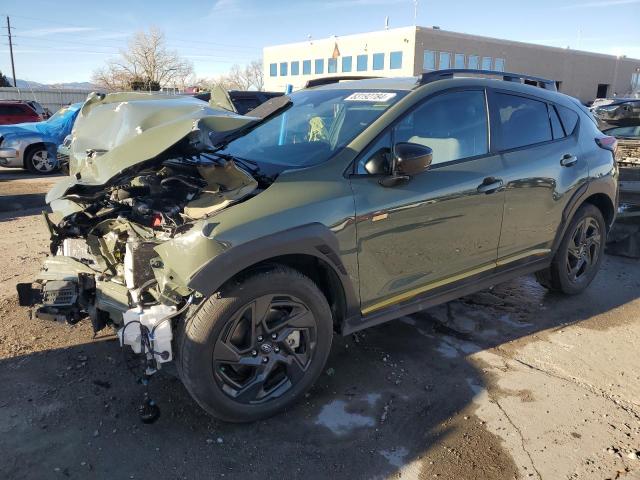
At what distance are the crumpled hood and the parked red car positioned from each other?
47.9 feet

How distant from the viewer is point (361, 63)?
48.2m

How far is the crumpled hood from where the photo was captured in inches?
110

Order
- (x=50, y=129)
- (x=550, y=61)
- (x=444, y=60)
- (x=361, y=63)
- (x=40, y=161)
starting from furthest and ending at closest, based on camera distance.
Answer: (x=550, y=61)
(x=361, y=63)
(x=444, y=60)
(x=50, y=129)
(x=40, y=161)

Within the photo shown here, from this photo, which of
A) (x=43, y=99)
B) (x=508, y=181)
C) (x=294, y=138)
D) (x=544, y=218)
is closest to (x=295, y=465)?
(x=294, y=138)

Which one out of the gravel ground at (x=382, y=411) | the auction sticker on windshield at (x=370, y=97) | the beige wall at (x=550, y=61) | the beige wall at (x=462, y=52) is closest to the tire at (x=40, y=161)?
the gravel ground at (x=382, y=411)

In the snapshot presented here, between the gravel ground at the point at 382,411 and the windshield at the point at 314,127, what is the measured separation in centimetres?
145

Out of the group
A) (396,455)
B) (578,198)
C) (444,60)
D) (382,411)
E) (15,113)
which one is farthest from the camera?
(444,60)

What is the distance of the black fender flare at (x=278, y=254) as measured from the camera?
8.19 ft

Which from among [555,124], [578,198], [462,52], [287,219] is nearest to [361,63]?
[462,52]

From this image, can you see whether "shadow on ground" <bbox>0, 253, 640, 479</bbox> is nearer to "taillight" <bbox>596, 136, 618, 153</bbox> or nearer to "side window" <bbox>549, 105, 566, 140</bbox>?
"side window" <bbox>549, 105, 566, 140</bbox>

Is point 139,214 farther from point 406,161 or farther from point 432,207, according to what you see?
point 432,207

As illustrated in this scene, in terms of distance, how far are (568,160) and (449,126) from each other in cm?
135

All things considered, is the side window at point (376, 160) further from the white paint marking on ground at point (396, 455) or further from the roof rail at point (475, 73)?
the white paint marking on ground at point (396, 455)

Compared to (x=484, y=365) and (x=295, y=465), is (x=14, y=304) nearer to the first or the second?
(x=295, y=465)
